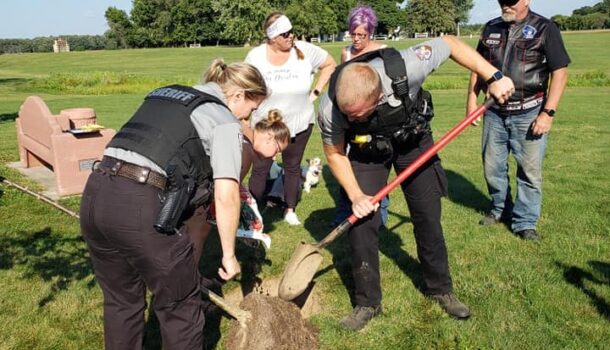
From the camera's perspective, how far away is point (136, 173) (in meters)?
2.62

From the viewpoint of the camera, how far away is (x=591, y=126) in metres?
12.1

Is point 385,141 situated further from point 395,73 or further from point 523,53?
point 523,53

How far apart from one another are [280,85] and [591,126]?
9345mm

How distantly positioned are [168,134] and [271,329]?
5.05ft

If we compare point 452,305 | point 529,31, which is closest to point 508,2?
point 529,31

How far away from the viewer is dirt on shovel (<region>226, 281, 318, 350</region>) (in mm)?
3451

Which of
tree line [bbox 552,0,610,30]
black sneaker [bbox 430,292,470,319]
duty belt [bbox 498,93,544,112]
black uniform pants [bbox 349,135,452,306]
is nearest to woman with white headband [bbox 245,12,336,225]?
black uniform pants [bbox 349,135,452,306]

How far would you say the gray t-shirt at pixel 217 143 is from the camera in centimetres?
262

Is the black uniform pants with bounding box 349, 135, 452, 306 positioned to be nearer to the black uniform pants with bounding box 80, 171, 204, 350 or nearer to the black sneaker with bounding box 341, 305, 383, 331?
the black sneaker with bounding box 341, 305, 383, 331

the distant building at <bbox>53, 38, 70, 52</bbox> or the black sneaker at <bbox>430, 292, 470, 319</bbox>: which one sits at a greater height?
the distant building at <bbox>53, 38, 70, 52</bbox>

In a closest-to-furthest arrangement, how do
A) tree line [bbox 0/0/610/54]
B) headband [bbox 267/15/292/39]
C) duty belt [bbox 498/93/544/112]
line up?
duty belt [bbox 498/93/544/112]
headband [bbox 267/15/292/39]
tree line [bbox 0/0/610/54]

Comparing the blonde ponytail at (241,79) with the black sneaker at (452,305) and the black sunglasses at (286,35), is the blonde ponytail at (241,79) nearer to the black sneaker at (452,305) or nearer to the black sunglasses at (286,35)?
the black sneaker at (452,305)

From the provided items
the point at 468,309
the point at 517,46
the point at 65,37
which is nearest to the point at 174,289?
the point at 468,309

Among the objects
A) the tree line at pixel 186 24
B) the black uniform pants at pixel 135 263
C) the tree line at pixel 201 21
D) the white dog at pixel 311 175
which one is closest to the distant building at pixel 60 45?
the tree line at pixel 186 24
